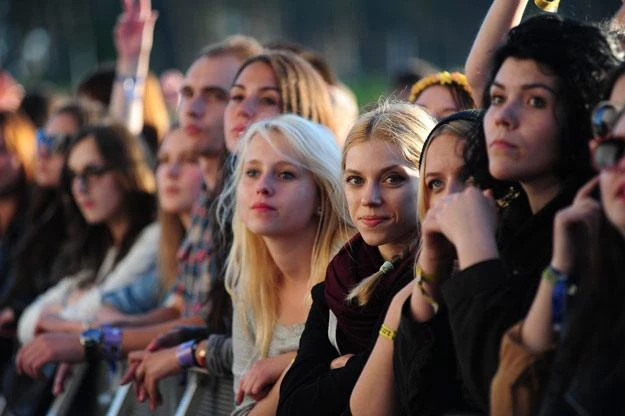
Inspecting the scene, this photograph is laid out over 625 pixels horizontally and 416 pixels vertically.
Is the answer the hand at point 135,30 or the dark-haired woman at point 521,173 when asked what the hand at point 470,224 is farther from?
the hand at point 135,30

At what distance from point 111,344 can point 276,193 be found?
1795 mm

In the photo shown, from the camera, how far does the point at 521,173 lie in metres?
3.96

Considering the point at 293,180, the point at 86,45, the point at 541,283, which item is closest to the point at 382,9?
the point at 86,45

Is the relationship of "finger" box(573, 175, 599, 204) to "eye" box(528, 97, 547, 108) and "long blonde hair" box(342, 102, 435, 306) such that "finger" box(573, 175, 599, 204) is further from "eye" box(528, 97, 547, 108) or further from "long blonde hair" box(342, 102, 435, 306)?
"long blonde hair" box(342, 102, 435, 306)

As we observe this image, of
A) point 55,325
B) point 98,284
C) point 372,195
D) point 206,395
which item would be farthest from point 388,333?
point 98,284

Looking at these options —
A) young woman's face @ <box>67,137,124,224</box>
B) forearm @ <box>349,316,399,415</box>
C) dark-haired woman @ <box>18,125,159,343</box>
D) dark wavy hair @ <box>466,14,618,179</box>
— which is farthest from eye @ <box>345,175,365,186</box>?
young woman's face @ <box>67,137,124,224</box>

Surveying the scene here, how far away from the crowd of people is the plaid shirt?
0.06ft

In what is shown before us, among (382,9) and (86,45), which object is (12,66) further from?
(382,9)

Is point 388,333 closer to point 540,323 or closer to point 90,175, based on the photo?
point 540,323

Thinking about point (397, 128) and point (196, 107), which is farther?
point (196, 107)

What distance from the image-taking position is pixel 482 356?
3.78 m

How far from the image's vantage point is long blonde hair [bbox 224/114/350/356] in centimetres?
570

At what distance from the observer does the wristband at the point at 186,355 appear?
20.5 ft

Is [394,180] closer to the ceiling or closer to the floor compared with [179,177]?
closer to the ceiling
